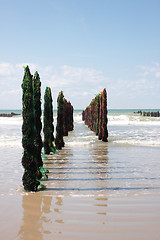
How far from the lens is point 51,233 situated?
13.5 ft

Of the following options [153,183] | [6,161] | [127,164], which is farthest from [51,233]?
[6,161]

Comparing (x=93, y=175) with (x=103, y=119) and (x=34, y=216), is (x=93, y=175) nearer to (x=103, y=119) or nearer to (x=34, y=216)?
(x=34, y=216)

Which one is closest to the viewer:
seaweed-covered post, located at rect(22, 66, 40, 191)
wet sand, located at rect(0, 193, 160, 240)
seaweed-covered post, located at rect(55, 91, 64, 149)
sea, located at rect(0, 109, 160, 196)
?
wet sand, located at rect(0, 193, 160, 240)

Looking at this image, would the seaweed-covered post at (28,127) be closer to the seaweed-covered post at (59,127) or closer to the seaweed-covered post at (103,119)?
the seaweed-covered post at (59,127)

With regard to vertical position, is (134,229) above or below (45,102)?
below

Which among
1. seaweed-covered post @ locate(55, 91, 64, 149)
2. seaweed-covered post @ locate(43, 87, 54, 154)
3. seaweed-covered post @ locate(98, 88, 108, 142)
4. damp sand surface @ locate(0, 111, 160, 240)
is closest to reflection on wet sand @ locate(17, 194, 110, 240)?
damp sand surface @ locate(0, 111, 160, 240)

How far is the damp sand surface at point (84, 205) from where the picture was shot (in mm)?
4188

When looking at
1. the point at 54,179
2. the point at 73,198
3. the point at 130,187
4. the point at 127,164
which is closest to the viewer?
the point at 73,198

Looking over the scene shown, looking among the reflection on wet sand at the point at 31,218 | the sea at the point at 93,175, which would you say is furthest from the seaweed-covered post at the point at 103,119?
the reflection on wet sand at the point at 31,218

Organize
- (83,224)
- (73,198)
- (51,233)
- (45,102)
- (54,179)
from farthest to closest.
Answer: (45,102), (54,179), (73,198), (83,224), (51,233)

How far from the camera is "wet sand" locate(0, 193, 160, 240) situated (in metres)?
4.11

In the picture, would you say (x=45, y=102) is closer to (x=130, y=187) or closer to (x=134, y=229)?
(x=130, y=187)

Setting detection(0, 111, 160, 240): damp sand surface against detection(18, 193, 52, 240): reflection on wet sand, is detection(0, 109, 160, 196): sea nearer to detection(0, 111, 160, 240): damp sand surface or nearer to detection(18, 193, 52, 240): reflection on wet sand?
detection(0, 111, 160, 240): damp sand surface

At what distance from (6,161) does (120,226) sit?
24.2 ft
